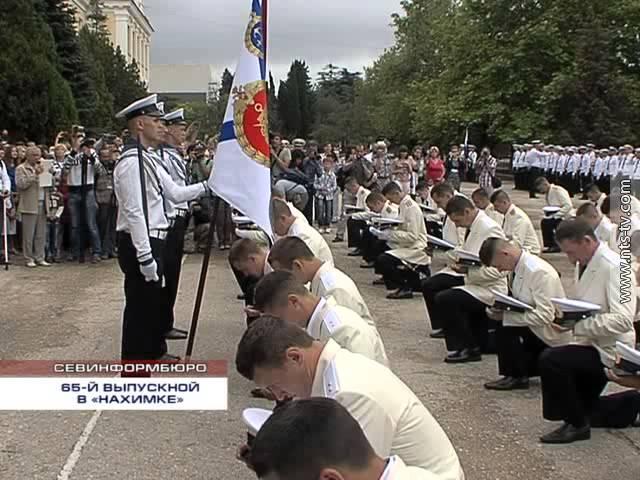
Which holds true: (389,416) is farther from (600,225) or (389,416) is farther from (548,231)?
(548,231)

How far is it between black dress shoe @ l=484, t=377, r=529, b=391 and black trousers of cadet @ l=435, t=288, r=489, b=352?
0.89 m

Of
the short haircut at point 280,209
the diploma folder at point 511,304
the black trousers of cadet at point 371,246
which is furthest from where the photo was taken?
the black trousers of cadet at point 371,246

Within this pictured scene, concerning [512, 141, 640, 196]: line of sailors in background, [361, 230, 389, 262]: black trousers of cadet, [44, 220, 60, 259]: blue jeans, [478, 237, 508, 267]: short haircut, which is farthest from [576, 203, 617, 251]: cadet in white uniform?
[512, 141, 640, 196]: line of sailors in background

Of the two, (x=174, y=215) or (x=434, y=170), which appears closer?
(x=174, y=215)

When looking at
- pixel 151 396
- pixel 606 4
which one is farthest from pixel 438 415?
pixel 606 4

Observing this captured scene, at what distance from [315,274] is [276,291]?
41.8 inches

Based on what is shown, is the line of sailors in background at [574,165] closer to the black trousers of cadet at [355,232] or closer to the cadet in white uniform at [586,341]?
the black trousers of cadet at [355,232]

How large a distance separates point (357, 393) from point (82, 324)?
22.4 feet

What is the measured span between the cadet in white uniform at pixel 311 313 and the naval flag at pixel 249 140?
6.59 ft

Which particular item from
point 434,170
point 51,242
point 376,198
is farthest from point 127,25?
point 376,198

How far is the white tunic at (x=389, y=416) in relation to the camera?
10.1 ft

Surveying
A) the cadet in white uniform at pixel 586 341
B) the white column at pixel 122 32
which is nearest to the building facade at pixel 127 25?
the white column at pixel 122 32

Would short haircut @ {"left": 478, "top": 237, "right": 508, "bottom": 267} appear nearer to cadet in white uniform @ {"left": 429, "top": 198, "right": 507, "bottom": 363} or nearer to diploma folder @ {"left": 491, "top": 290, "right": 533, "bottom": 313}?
diploma folder @ {"left": 491, "top": 290, "right": 533, "bottom": 313}

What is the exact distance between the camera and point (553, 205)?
49.1 feet
